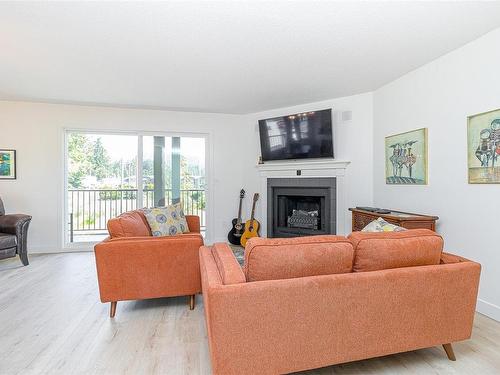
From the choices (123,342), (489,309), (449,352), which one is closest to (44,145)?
(123,342)

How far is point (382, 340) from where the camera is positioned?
1547 mm

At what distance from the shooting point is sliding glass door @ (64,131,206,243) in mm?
4781

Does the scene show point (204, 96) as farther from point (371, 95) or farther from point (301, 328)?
point (301, 328)

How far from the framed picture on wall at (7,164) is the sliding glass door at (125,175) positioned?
0.70 metres

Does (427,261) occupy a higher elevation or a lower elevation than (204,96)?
lower

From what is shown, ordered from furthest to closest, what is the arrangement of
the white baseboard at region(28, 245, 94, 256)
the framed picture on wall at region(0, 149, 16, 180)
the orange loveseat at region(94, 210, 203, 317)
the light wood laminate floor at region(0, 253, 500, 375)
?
the white baseboard at region(28, 245, 94, 256), the framed picture on wall at region(0, 149, 16, 180), the orange loveseat at region(94, 210, 203, 317), the light wood laminate floor at region(0, 253, 500, 375)

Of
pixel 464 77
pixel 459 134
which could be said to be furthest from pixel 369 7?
pixel 459 134

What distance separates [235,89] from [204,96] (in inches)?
21.8

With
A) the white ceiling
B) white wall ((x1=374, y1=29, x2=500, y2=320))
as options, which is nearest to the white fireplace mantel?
white wall ((x1=374, y1=29, x2=500, y2=320))

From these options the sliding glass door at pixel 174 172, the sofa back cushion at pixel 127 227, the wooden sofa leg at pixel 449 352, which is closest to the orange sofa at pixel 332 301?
the wooden sofa leg at pixel 449 352

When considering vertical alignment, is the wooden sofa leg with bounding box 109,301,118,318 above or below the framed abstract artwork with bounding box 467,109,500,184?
below

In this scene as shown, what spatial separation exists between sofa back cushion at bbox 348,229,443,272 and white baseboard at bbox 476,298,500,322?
1254 mm

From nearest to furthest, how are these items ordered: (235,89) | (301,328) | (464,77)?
(301,328) < (464,77) < (235,89)

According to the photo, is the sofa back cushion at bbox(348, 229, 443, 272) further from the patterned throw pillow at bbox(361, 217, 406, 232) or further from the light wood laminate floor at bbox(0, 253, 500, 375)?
the light wood laminate floor at bbox(0, 253, 500, 375)
